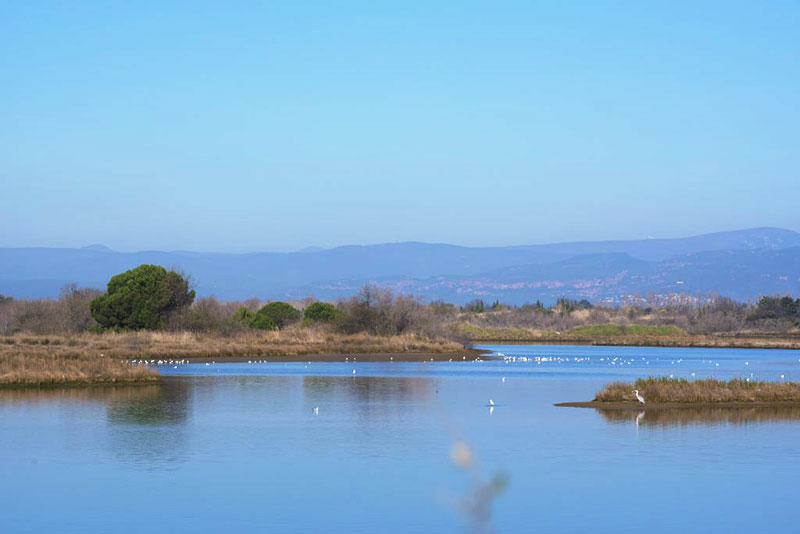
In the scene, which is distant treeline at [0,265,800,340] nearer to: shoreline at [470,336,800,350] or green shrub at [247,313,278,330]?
green shrub at [247,313,278,330]

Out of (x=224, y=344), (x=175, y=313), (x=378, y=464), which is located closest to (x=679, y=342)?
(x=175, y=313)

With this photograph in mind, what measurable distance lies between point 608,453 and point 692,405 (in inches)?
483

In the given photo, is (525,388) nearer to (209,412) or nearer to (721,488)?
(209,412)

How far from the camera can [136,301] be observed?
2963 inches

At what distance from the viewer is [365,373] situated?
57.9 m

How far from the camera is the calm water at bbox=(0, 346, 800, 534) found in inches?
764

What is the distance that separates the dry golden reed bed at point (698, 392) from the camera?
38688 millimetres

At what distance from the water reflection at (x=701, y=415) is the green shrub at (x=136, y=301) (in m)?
44.0

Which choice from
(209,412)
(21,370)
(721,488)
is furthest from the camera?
(21,370)

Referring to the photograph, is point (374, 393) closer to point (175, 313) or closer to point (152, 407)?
point (152, 407)

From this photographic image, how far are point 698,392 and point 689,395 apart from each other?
1.14 feet

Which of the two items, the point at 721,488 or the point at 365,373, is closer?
the point at 721,488

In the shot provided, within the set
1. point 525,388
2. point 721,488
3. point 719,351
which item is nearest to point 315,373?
point 525,388

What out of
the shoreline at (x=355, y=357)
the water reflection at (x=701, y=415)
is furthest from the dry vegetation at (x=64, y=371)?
the water reflection at (x=701, y=415)
